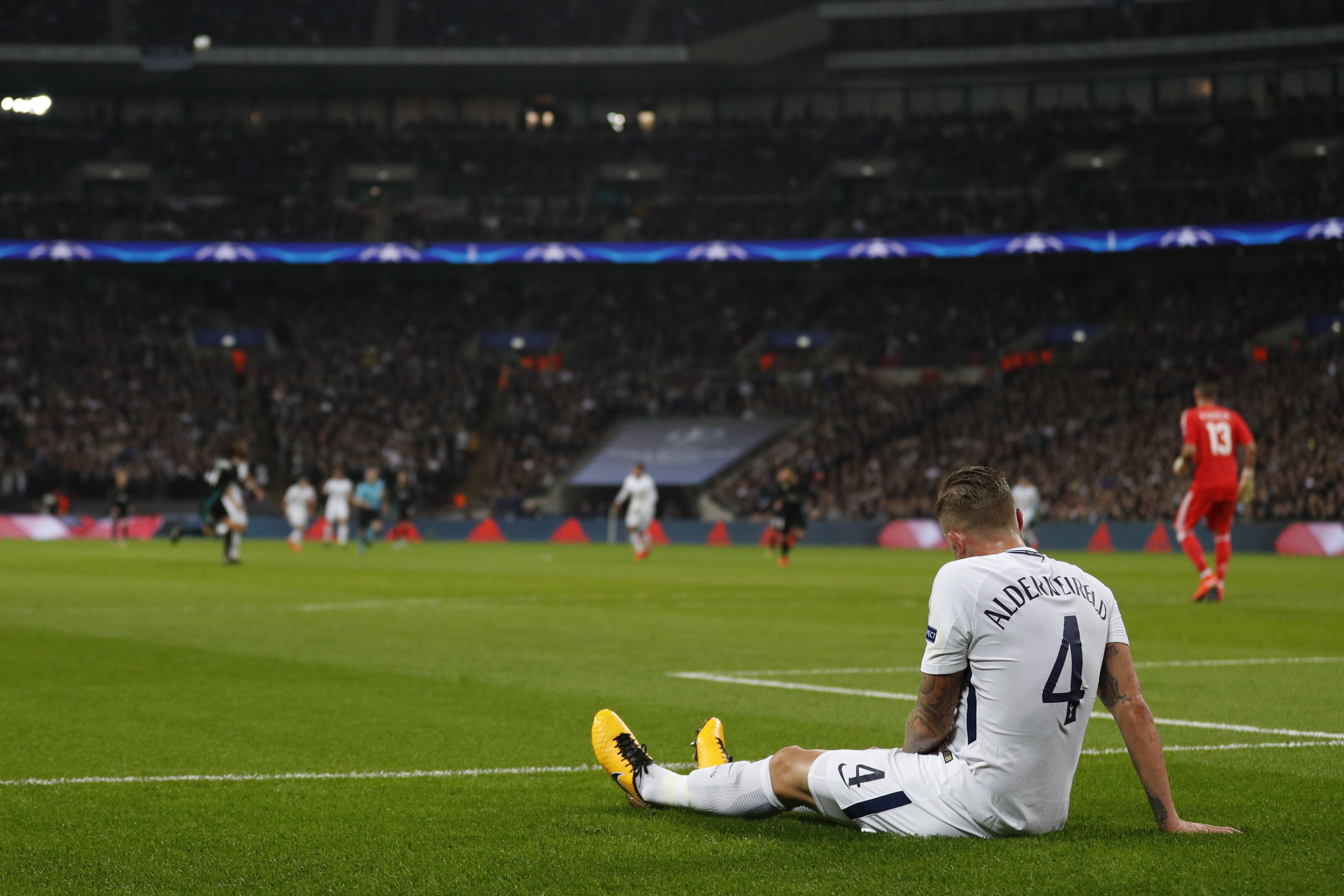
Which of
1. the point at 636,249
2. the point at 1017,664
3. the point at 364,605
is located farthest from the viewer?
the point at 636,249

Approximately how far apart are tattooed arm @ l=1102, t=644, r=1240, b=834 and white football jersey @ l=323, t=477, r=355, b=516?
3516 centimetres

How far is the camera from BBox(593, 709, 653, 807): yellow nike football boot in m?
6.43

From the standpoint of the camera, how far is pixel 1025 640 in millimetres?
5336

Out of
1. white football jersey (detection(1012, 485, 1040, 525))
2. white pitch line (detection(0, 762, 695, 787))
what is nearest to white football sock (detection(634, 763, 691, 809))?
white pitch line (detection(0, 762, 695, 787))

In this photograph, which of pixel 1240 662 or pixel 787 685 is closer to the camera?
pixel 787 685

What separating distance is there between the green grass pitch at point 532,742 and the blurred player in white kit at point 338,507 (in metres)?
18.8

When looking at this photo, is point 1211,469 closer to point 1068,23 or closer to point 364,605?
point 364,605

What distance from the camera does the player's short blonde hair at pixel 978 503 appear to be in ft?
17.7

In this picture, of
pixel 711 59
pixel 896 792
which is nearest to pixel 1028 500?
pixel 896 792

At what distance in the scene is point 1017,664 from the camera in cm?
534

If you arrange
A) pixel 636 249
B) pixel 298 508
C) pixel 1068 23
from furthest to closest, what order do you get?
pixel 1068 23, pixel 636 249, pixel 298 508

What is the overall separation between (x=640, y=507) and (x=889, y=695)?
2411 centimetres

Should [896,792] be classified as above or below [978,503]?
below

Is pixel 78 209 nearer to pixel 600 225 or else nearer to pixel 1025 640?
pixel 600 225
